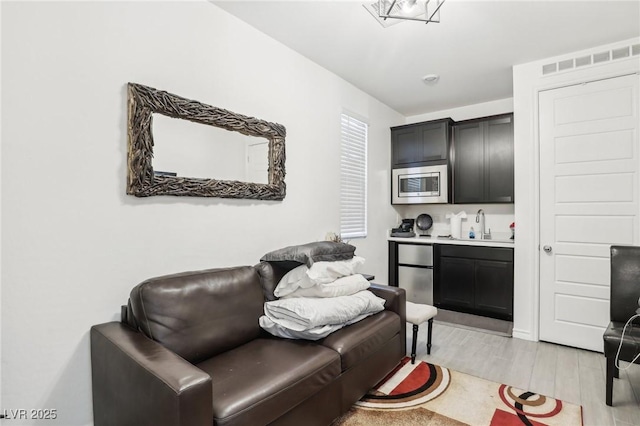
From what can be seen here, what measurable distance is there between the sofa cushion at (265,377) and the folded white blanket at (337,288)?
12.9 inches

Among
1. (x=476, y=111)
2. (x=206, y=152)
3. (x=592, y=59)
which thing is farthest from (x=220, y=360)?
(x=476, y=111)

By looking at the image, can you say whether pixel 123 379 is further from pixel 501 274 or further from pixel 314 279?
pixel 501 274

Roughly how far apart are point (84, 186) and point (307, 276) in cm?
134

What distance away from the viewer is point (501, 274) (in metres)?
3.53

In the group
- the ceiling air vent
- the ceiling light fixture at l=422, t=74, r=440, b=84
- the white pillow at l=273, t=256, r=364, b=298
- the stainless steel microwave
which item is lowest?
the white pillow at l=273, t=256, r=364, b=298

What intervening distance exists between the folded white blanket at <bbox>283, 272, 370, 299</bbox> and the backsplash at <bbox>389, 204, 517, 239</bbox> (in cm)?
214

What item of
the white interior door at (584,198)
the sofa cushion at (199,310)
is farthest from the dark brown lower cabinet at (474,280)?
the sofa cushion at (199,310)

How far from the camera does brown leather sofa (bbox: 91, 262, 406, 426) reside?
1228mm

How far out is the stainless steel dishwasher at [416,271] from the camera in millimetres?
3993

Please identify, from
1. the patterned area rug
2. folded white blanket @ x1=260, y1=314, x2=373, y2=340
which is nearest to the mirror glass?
folded white blanket @ x1=260, y1=314, x2=373, y2=340

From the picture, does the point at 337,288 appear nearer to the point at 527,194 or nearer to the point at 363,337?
the point at 363,337

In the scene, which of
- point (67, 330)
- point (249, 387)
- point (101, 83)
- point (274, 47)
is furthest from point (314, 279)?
point (274, 47)

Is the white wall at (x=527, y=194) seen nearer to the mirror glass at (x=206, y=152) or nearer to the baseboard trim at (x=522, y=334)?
the baseboard trim at (x=522, y=334)

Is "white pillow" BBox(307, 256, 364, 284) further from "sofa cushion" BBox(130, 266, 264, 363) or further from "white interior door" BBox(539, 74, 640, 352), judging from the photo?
"white interior door" BBox(539, 74, 640, 352)
